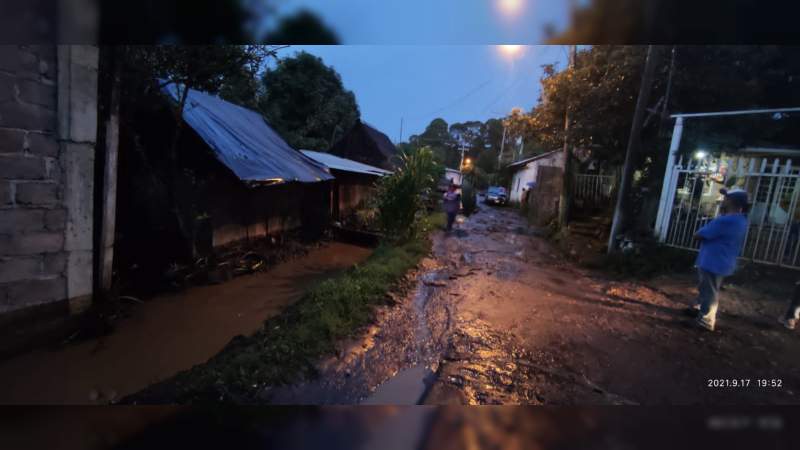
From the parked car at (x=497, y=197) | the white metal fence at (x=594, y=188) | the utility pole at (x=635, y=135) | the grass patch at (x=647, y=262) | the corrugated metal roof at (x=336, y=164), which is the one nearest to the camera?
the grass patch at (x=647, y=262)

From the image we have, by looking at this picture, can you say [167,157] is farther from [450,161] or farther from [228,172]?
[450,161]

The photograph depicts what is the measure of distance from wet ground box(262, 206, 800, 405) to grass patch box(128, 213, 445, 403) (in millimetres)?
171

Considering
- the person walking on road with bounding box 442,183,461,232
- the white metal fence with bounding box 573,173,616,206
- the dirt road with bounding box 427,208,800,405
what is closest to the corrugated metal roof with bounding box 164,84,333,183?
the dirt road with bounding box 427,208,800,405

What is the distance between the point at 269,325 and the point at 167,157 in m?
3.39

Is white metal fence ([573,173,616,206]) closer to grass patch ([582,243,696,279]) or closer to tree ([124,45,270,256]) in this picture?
grass patch ([582,243,696,279])

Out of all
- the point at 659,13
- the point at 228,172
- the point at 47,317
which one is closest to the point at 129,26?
the point at 659,13

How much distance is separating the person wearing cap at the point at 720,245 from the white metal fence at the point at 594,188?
645 centimetres

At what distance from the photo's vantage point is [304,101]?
13594 millimetres

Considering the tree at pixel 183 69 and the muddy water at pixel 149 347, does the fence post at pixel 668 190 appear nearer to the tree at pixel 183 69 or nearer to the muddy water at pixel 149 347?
the muddy water at pixel 149 347

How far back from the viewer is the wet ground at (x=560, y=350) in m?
2.49

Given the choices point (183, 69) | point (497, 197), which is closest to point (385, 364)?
point (183, 69)

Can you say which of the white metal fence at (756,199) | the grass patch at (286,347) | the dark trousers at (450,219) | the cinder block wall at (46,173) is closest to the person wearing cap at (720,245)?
the white metal fence at (756,199)

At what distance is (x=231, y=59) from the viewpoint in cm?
440

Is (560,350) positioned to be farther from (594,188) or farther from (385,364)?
(594,188)
